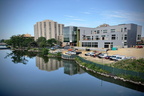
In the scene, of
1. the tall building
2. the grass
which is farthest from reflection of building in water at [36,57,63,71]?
the tall building

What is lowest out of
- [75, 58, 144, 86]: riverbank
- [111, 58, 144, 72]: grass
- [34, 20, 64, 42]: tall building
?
[75, 58, 144, 86]: riverbank

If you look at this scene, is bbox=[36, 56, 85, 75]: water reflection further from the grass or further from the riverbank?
the grass

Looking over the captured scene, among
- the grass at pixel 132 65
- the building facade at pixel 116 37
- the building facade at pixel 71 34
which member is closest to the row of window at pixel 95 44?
the building facade at pixel 116 37

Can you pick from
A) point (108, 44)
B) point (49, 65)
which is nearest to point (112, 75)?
point (49, 65)

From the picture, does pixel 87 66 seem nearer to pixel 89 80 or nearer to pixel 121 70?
pixel 89 80

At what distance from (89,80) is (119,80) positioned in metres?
7.14

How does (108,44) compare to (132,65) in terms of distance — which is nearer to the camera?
(132,65)

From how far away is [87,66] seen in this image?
121 feet

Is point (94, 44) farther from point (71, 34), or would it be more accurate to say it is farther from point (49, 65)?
point (49, 65)

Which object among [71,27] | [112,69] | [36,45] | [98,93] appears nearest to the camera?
[98,93]

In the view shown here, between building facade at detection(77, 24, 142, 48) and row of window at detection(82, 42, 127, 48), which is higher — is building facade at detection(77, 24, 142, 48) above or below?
above

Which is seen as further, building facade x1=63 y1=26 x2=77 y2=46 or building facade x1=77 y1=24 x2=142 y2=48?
building facade x1=63 y1=26 x2=77 y2=46

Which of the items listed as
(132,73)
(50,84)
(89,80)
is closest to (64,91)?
(50,84)

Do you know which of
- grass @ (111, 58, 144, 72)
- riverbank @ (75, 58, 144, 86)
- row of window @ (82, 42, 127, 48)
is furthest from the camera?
row of window @ (82, 42, 127, 48)
